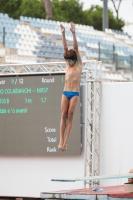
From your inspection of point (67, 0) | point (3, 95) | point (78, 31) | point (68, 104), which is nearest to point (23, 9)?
point (67, 0)

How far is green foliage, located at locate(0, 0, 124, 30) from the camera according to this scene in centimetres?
5097

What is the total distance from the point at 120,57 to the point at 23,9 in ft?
93.3

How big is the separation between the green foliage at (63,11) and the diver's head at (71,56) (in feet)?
135

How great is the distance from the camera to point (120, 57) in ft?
80.7

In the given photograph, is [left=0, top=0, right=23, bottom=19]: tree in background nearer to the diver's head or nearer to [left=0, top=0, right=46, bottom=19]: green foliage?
[left=0, top=0, right=46, bottom=19]: green foliage

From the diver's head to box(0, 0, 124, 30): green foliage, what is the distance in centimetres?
4103

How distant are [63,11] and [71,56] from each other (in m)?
46.9

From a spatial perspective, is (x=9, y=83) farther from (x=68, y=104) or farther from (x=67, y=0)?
(x=67, y=0)

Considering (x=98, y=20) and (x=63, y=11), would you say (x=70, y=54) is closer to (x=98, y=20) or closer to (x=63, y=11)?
(x=63, y=11)

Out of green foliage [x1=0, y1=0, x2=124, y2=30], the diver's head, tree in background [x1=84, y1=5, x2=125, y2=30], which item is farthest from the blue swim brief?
tree in background [x1=84, y1=5, x2=125, y2=30]

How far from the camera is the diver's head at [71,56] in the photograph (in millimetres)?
9602

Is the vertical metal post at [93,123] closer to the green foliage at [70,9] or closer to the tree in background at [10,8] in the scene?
the tree in background at [10,8]

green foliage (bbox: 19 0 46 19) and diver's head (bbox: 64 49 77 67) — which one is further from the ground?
green foliage (bbox: 19 0 46 19)

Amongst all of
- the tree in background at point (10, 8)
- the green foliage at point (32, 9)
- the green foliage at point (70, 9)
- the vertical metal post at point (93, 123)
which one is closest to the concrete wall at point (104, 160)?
the vertical metal post at point (93, 123)
